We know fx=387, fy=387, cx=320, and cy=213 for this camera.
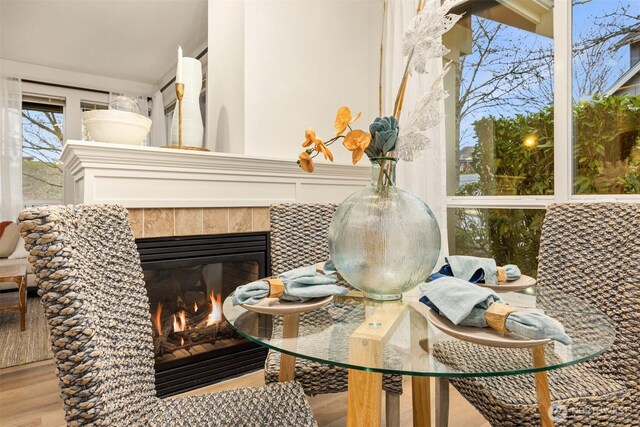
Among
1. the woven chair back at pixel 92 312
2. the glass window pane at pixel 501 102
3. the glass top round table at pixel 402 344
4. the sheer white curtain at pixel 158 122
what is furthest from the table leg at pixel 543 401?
the sheer white curtain at pixel 158 122

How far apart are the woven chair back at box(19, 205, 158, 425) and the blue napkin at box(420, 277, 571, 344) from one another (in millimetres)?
666

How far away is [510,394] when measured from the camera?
1.01 m

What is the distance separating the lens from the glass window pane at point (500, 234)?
2.17 m

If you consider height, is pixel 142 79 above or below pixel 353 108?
above

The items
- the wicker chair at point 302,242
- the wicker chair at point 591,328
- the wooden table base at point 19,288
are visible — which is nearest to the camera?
the wicker chair at point 591,328

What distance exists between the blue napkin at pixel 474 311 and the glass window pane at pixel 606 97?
1.50m

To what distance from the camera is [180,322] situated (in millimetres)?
2182

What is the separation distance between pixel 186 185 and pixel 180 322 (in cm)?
78

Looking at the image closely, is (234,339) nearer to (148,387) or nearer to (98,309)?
(148,387)

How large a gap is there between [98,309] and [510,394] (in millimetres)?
1010

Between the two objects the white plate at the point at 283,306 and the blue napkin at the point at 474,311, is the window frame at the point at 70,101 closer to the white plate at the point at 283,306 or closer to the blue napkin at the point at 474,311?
the white plate at the point at 283,306

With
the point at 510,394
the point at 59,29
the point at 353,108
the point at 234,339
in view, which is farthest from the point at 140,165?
the point at 59,29

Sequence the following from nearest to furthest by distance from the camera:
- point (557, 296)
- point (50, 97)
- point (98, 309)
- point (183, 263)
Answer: point (98, 309)
point (557, 296)
point (183, 263)
point (50, 97)

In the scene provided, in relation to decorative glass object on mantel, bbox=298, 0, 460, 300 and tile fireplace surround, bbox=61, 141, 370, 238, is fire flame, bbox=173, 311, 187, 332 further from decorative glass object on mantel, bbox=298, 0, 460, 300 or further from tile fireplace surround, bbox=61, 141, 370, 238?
decorative glass object on mantel, bbox=298, 0, 460, 300
